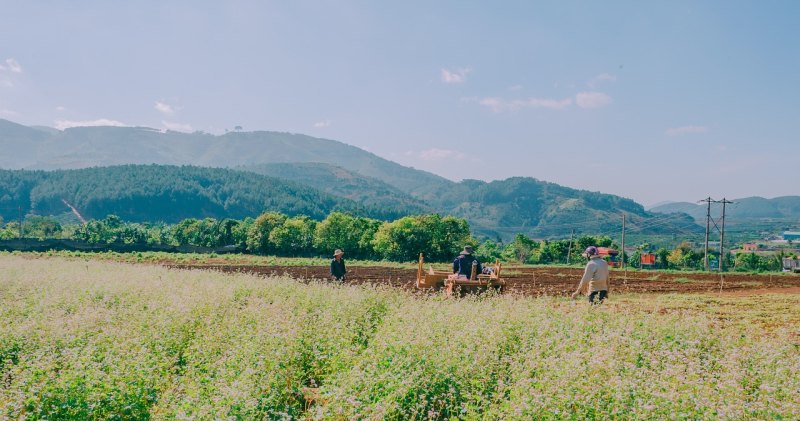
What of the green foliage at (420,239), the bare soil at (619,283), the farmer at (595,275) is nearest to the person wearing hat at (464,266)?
the farmer at (595,275)

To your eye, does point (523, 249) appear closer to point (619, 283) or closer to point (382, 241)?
point (382, 241)

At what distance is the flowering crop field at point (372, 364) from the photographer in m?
5.44

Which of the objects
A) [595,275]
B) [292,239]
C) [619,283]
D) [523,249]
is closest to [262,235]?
[292,239]

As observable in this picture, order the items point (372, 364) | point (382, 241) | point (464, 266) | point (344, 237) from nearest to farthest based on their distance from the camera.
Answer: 1. point (372, 364)
2. point (464, 266)
3. point (382, 241)
4. point (344, 237)

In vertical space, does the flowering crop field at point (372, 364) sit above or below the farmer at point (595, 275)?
below

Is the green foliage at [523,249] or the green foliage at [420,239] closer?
the green foliage at [420,239]

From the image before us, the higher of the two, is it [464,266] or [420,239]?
[420,239]

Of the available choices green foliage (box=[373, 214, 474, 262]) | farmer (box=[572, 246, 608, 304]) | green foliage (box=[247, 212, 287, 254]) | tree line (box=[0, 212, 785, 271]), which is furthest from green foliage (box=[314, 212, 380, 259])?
farmer (box=[572, 246, 608, 304])

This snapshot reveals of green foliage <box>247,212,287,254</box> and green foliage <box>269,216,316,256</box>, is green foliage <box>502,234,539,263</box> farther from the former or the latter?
green foliage <box>247,212,287,254</box>

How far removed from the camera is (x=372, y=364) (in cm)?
650

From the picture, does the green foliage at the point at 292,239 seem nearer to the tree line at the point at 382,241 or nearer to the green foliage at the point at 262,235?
the tree line at the point at 382,241

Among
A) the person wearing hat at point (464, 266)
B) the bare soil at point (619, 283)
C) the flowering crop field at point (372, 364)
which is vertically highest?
→ the person wearing hat at point (464, 266)

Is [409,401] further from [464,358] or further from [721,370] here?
[721,370]

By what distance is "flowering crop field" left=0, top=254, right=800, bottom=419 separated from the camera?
544 centimetres
